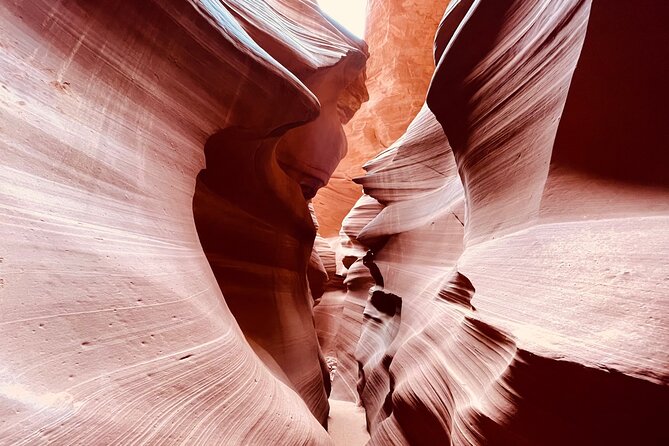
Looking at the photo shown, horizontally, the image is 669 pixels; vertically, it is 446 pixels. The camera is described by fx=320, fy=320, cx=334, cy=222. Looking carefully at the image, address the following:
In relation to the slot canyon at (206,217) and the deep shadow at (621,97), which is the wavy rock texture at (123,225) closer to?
the slot canyon at (206,217)

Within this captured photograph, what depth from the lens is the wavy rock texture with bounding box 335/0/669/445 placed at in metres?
0.70

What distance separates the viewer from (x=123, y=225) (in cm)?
94

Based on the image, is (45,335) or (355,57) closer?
(45,335)

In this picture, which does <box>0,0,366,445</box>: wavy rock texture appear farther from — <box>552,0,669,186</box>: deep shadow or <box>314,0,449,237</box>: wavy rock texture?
<box>314,0,449,237</box>: wavy rock texture

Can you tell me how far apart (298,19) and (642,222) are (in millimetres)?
3046

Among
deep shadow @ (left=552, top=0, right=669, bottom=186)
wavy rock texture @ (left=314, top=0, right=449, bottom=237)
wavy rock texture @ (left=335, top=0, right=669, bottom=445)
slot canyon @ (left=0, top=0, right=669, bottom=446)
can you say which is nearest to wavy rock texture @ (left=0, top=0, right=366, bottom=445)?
slot canyon @ (left=0, top=0, right=669, bottom=446)

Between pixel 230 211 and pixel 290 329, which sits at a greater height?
pixel 230 211

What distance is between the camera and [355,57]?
128 inches

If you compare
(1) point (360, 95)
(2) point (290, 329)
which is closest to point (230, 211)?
(2) point (290, 329)

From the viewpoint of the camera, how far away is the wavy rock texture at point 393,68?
795 centimetres

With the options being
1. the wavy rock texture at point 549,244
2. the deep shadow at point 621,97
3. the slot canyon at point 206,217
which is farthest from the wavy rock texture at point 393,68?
the deep shadow at point 621,97

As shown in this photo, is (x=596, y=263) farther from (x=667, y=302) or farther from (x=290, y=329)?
(x=290, y=329)

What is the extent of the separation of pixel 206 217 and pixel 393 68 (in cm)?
799

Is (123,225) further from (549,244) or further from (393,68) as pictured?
(393,68)
